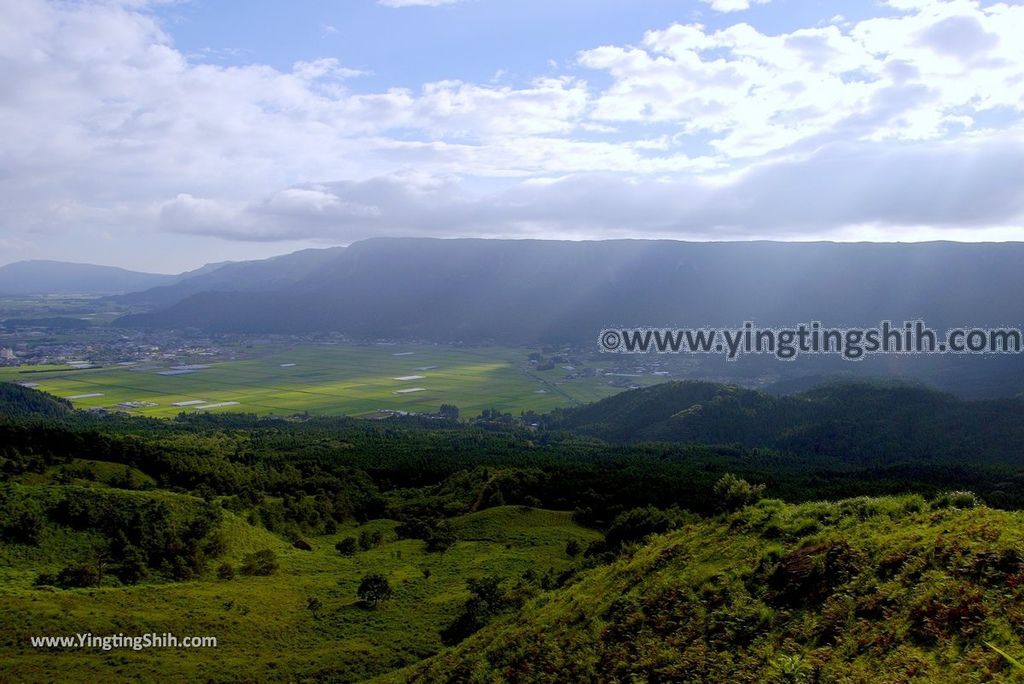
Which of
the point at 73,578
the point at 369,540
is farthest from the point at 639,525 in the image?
the point at 73,578

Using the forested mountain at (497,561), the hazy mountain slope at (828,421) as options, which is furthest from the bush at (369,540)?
the hazy mountain slope at (828,421)

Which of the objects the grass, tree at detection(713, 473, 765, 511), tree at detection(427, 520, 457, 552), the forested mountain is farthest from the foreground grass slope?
tree at detection(427, 520, 457, 552)

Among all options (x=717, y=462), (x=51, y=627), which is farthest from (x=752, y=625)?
(x=717, y=462)

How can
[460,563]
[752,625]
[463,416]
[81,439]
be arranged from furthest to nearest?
[463,416], [81,439], [460,563], [752,625]

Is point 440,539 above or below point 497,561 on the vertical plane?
below

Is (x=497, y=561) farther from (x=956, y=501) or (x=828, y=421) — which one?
(x=828, y=421)

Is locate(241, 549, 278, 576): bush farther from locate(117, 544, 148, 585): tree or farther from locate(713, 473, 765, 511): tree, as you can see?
locate(713, 473, 765, 511): tree

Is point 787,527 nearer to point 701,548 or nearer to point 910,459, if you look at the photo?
point 701,548
